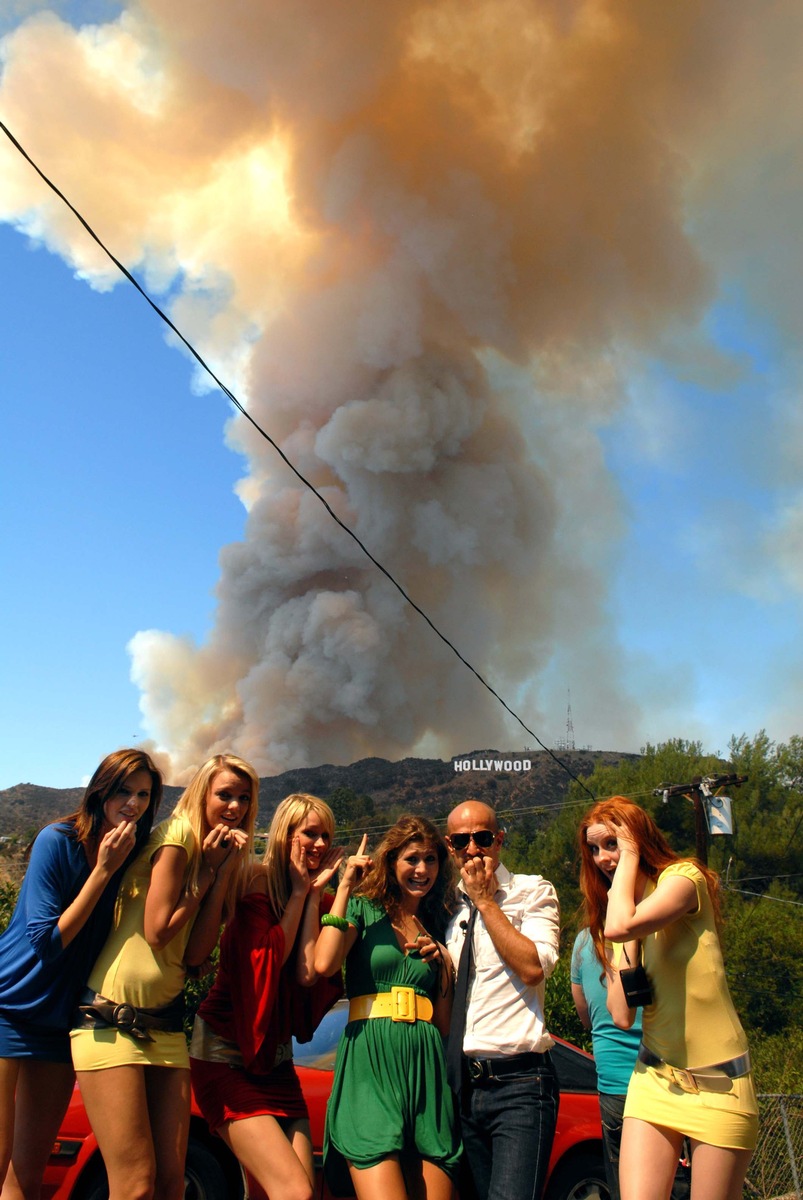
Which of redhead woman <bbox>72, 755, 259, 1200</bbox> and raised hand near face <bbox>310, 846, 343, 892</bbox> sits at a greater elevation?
raised hand near face <bbox>310, 846, 343, 892</bbox>

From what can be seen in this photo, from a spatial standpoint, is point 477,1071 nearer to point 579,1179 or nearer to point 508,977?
point 508,977

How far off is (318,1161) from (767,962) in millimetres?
32358

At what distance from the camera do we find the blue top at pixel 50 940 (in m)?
2.96

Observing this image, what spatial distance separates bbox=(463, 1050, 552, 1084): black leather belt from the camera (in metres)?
3.14

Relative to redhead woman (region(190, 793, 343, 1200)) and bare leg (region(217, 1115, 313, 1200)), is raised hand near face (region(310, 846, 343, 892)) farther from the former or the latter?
bare leg (region(217, 1115, 313, 1200))

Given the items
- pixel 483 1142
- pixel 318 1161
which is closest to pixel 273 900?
pixel 483 1142

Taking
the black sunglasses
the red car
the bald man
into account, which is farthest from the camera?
the red car

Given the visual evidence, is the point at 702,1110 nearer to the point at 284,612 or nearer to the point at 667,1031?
the point at 667,1031

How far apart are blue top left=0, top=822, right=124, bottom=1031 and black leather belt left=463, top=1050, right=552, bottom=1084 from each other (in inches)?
49.6

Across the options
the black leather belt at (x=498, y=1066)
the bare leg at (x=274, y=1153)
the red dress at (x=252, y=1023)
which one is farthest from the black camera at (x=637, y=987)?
the bare leg at (x=274, y=1153)

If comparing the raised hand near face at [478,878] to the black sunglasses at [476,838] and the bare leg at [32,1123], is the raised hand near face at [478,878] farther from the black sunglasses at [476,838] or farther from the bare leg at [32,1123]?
the bare leg at [32,1123]

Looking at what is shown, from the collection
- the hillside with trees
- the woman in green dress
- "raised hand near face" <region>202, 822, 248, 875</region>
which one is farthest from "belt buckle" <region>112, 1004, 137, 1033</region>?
the hillside with trees

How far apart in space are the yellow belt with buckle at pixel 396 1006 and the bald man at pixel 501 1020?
113 mm

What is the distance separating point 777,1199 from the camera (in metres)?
6.94
